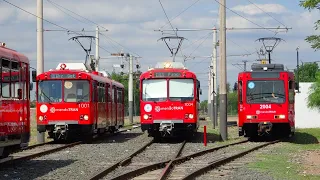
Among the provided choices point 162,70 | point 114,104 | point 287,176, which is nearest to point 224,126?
point 162,70

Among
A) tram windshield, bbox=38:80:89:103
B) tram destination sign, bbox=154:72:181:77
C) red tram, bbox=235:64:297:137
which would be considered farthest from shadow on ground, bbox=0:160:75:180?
red tram, bbox=235:64:297:137

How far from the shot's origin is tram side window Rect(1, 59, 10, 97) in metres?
15.8

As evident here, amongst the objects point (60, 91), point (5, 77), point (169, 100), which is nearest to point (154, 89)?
point (169, 100)

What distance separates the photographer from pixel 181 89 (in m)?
27.4

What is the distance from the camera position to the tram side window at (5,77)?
15768mm

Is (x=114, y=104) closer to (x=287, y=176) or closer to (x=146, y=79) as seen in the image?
(x=146, y=79)

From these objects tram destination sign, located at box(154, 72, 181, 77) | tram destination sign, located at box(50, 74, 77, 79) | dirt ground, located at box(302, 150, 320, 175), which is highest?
tram destination sign, located at box(154, 72, 181, 77)

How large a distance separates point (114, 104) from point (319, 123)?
2536 centimetres

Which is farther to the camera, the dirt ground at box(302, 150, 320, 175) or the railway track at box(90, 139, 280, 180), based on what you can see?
the dirt ground at box(302, 150, 320, 175)

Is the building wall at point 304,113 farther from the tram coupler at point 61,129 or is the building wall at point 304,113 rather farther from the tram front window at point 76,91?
the tram coupler at point 61,129

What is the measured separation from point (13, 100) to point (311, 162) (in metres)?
8.68

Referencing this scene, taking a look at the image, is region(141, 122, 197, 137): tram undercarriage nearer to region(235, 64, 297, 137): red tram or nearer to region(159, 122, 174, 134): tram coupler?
region(159, 122, 174, 134): tram coupler

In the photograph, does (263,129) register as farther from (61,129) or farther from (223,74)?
(61,129)

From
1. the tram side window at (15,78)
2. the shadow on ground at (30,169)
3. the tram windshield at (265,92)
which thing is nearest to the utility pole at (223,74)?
the tram windshield at (265,92)
